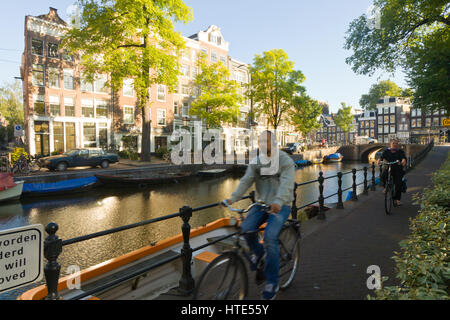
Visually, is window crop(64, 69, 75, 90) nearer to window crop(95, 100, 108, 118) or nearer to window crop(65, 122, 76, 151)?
window crop(95, 100, 108, 118)

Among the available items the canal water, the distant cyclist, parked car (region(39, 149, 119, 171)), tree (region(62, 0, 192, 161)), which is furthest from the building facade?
the distant cyclist

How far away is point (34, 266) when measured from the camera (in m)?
1.67

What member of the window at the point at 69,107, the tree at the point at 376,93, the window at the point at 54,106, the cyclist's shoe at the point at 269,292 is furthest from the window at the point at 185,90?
the tree at the point at 376,93

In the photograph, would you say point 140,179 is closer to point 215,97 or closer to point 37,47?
point 215,97

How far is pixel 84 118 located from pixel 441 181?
98.0 ft

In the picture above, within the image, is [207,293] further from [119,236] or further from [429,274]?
[119,236]

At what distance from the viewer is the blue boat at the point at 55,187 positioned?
14891 millimetres

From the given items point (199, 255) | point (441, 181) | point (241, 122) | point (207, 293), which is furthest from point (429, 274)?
point (241, 122)

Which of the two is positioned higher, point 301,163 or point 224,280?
point 224,280

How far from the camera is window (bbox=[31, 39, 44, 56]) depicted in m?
25.2

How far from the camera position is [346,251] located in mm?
4641

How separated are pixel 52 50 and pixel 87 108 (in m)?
6.03

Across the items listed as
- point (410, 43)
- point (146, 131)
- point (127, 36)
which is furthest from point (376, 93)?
point (127, 36)
